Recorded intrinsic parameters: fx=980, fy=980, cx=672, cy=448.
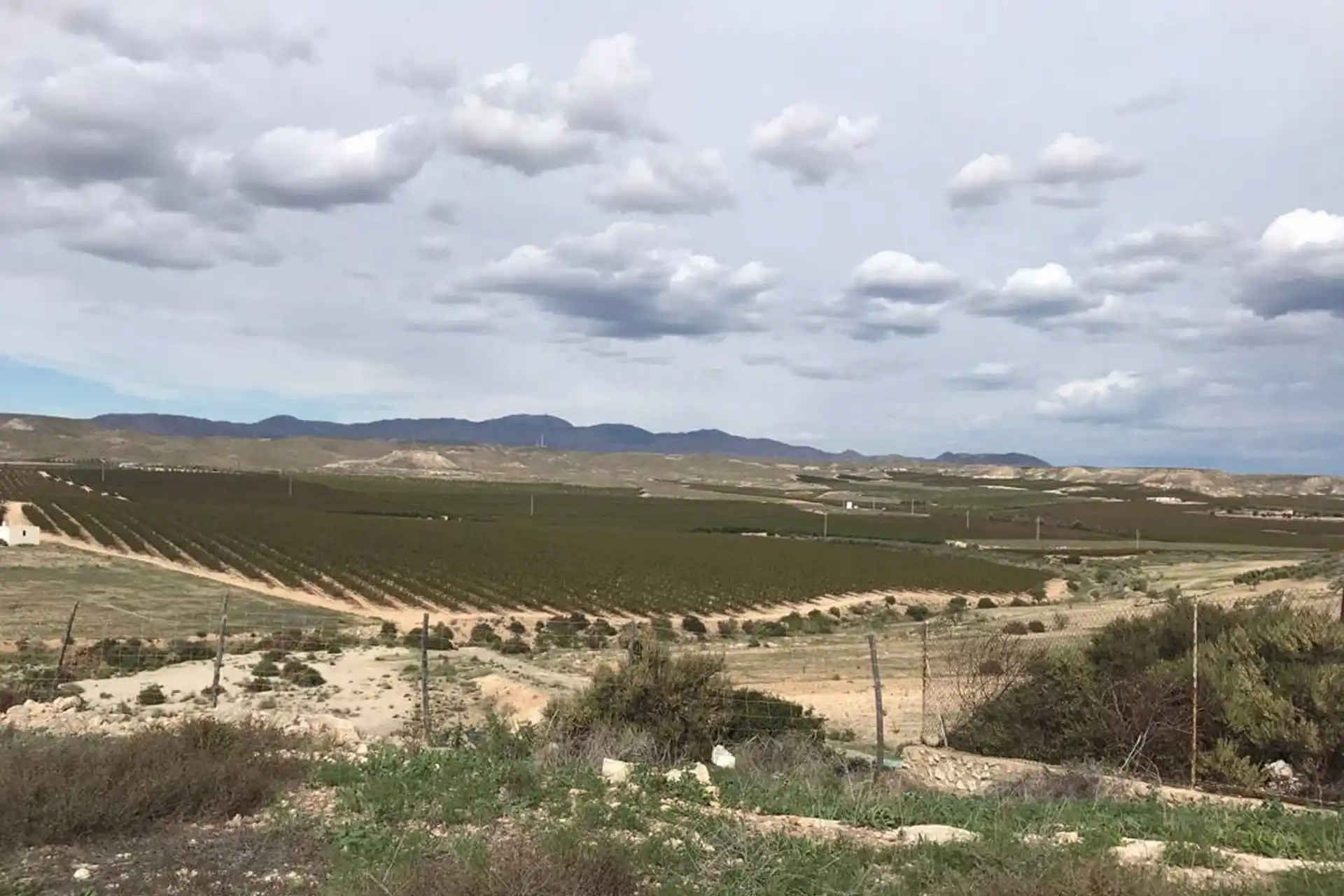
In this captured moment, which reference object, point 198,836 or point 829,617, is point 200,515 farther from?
point 198,836

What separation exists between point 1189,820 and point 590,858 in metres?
4.83

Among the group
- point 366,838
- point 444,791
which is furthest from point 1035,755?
point 366,838

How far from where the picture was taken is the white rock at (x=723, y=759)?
10384mm

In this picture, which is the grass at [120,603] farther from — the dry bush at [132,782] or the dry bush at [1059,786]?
the dry bush at [1059,786]

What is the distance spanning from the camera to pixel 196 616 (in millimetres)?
32812

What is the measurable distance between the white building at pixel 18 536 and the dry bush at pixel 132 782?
5345 centimetres

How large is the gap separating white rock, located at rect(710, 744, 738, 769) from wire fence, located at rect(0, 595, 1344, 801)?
1.50m

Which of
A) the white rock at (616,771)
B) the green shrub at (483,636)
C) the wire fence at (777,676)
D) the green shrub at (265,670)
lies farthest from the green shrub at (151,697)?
the green shrub at (483,636)

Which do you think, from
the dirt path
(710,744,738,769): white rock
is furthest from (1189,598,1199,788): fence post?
the dirt path

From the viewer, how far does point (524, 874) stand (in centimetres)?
529

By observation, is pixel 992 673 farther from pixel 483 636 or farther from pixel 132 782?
pixel 483 636

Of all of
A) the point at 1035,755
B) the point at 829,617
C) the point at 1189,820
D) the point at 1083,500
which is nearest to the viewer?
the point at 1189,820

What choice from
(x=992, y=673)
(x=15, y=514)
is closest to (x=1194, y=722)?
(x=992, y=673)

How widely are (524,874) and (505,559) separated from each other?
56527 millimetres
